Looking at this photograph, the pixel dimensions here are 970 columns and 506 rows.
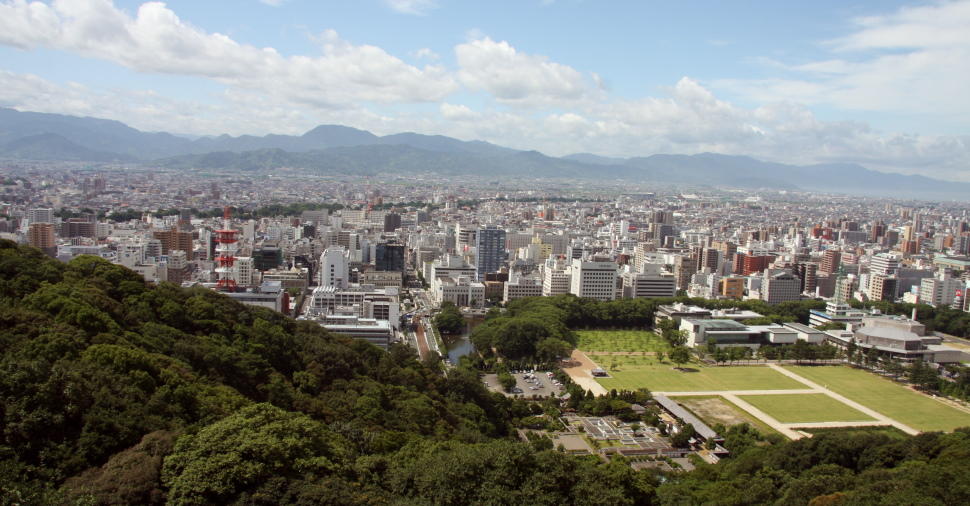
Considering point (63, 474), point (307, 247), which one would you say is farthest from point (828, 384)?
point (307, 247)

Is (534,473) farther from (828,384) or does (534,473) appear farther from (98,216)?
(98,216)

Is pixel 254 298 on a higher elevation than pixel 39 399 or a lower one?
lower

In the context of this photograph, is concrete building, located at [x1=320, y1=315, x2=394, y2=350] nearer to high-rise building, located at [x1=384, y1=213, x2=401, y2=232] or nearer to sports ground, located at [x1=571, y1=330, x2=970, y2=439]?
sports ground, located at [x1=571, y1=330, x2=970, y2=439]

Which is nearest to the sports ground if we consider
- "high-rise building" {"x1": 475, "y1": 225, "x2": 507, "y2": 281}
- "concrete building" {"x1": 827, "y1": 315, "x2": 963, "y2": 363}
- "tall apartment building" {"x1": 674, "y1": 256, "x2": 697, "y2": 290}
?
"concrete building" {"x1": 827, "y1": 315, "x2": 963, "y2": 363}

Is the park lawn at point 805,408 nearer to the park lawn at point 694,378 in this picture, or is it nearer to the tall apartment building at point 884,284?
the park lawn at point 694,378

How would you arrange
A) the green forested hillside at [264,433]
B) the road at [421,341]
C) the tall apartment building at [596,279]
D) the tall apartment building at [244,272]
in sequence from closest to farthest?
the green forested hillside at [264,433], the road at [421,341], the tall apartment building at [244,272], the tall apartment building at [596,279]

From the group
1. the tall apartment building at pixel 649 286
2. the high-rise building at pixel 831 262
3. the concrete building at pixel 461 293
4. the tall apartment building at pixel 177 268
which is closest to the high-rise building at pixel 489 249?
the concrete building at pixel 461 293

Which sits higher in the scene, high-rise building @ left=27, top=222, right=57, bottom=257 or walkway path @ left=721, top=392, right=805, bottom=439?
high-rise building @ left=27, top=222, right=57, bottom=257
